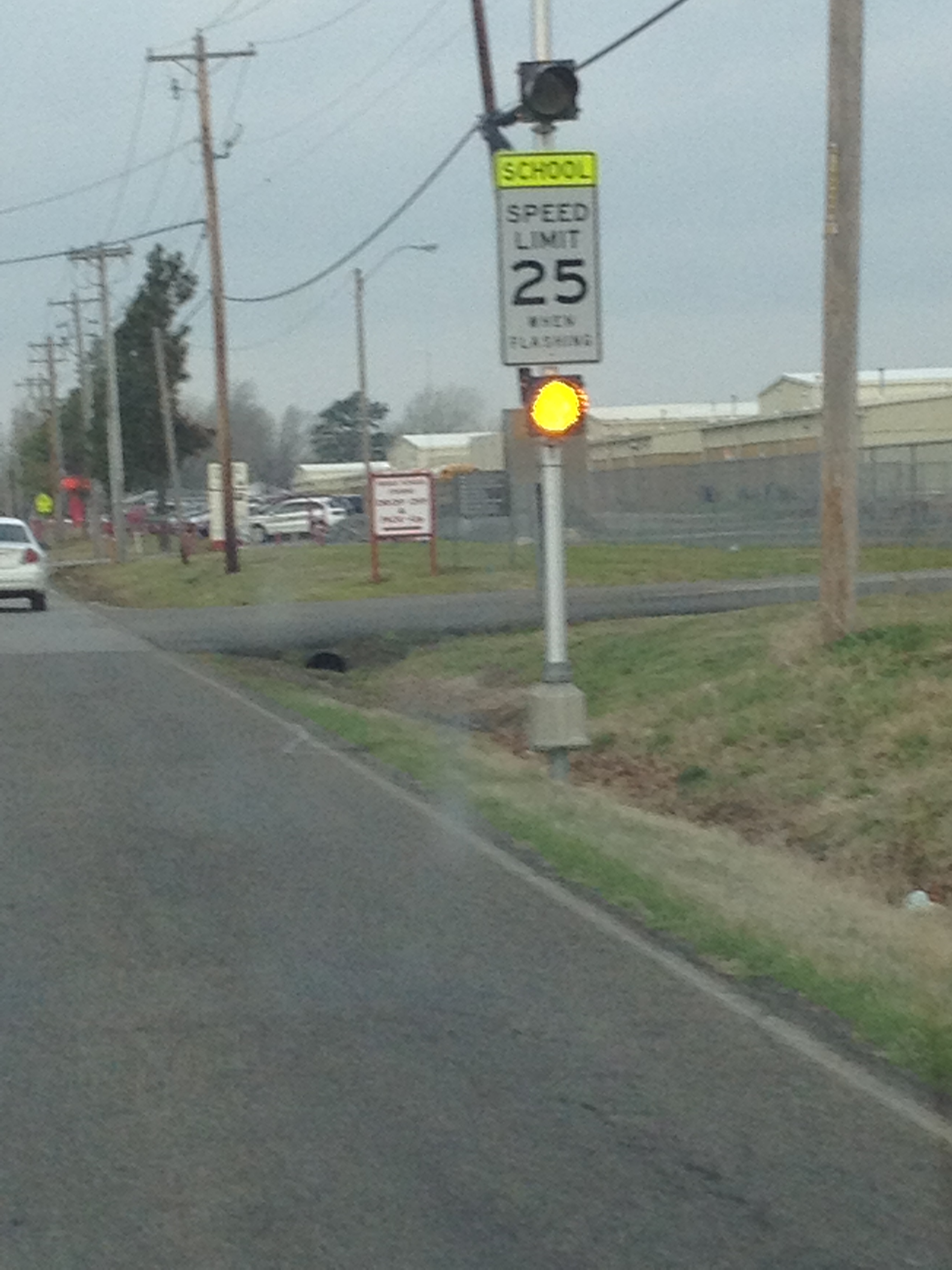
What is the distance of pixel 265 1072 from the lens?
293 inches

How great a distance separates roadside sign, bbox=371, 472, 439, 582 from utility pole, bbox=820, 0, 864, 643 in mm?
24752

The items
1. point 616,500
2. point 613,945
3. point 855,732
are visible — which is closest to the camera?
point 613,945

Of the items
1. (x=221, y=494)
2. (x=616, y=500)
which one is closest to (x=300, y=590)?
(x=221, y=494)

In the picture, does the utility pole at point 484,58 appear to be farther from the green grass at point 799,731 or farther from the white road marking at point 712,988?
the white road marking at point 712,988

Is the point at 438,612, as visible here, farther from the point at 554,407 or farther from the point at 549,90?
the point at 549,90

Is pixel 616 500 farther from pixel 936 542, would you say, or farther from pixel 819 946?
pixel 819 946

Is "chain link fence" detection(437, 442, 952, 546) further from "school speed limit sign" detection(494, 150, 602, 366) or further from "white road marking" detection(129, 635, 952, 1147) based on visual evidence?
"white road marking" detection(129, 635, 952, 1147)

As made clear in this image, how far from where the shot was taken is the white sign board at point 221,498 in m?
54.0

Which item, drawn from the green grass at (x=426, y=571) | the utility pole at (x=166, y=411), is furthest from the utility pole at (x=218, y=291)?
the utility pole at (x=166, y=411)

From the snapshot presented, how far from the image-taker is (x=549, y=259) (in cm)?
1501

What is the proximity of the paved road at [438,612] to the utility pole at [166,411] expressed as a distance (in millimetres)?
30390

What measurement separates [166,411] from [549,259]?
5636cm

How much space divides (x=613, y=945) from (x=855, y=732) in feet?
21.8

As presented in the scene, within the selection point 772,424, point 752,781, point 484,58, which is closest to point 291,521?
point 772,424
